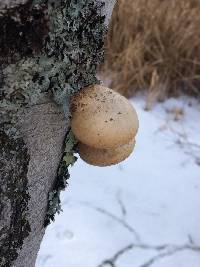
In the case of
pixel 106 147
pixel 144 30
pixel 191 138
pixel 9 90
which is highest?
pixel 9 90

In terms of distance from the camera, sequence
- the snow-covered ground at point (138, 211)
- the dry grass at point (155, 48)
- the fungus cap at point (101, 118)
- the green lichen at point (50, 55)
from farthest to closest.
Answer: the dry grass at point (155, 48)
the snow-covered ground at point (138, 211)
the fungus cap at point (101, 118)
the green lichen at point (50, 55)

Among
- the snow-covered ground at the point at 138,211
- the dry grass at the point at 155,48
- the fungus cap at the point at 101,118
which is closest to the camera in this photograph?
the fungus cap at the point at 101,118

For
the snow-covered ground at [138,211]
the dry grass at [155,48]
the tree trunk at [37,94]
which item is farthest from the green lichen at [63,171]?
the dry grass at [155,48]

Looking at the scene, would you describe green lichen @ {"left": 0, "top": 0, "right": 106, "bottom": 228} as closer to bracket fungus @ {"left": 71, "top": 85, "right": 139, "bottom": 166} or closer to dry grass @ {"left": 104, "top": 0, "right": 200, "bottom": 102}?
bracket fungus @ {"left": 71, "top": 85, "right": 139, "bottom": 166}

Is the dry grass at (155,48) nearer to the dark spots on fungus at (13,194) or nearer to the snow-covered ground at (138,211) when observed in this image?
the snow-covered ground at (138,211)

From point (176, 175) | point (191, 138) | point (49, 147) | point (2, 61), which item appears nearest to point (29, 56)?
point (2, 61)

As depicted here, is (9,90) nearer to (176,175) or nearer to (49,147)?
(49,147)
